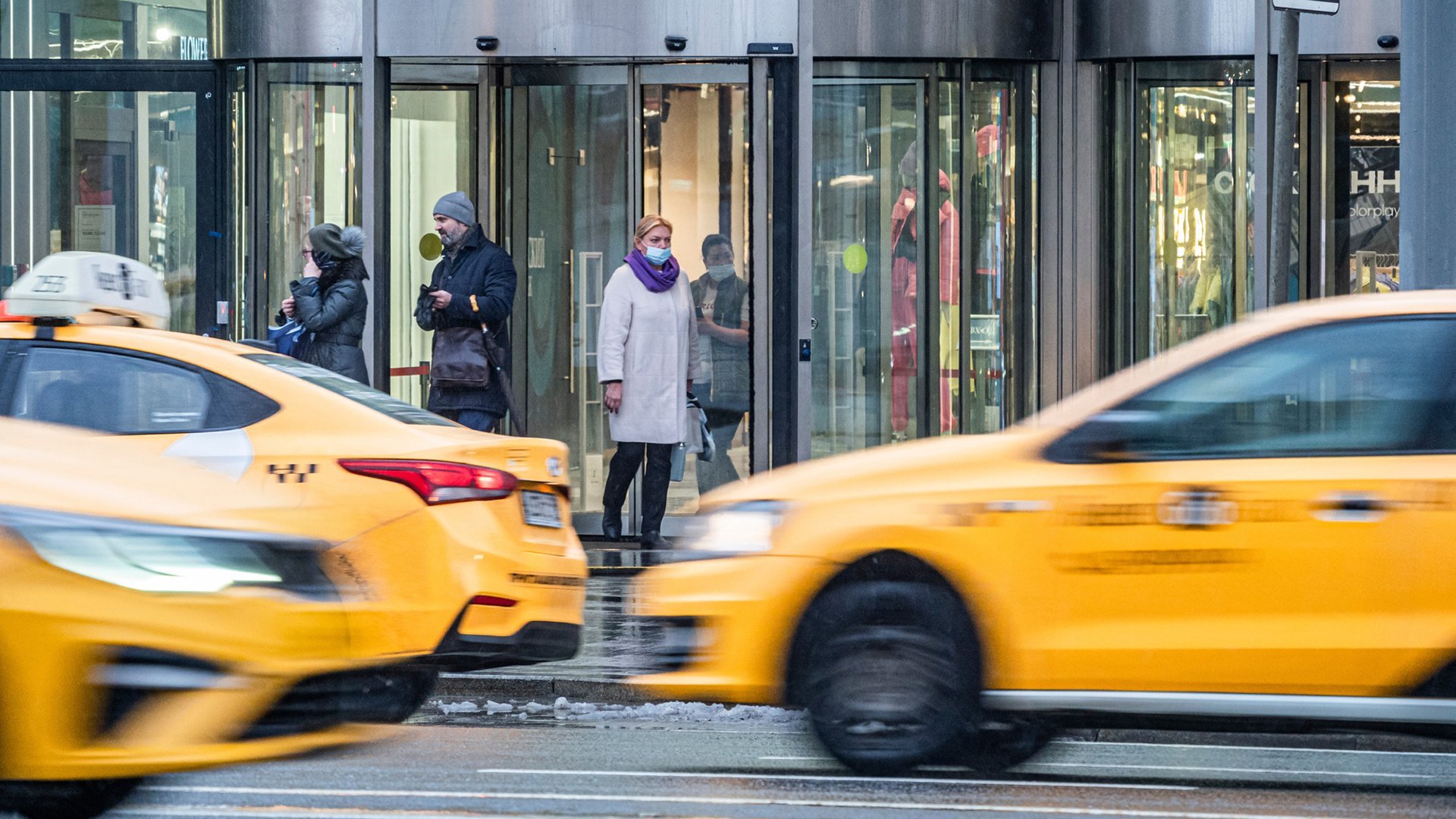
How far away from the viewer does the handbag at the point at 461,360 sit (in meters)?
11.7

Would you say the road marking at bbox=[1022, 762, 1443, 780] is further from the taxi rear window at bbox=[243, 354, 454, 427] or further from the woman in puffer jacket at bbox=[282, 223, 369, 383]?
the woman in puffer jacket at bbox=[282, 223, 369, 383]

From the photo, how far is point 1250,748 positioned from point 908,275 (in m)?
7.20

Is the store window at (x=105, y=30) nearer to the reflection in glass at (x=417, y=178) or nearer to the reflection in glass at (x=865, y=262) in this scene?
the reflection in glass at (x=417, y=178)

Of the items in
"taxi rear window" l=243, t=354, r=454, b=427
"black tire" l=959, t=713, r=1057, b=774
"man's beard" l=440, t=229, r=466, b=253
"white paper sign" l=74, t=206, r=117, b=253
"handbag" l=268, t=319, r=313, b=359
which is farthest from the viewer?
"white paper sign" l=74, t=206, r=117, b=253

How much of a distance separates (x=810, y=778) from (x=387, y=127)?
826 cm

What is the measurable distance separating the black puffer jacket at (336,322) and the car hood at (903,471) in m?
5.40

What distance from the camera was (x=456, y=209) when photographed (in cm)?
1173

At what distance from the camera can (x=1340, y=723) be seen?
5902mm

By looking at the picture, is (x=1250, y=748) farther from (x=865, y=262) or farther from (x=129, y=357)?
(x=865, y=262)

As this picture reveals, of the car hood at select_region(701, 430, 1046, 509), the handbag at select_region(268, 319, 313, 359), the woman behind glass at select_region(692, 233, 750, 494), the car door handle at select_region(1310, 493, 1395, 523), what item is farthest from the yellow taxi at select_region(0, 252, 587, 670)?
Answer: the woman behind glass at select_region(692, 233, 750, 494)

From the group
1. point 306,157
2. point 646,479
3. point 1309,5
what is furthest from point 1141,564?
point 306,157

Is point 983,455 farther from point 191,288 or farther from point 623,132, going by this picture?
point 191,288

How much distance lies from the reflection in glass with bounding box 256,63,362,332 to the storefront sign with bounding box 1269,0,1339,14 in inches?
257

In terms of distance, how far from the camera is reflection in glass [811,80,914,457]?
1412 cm
